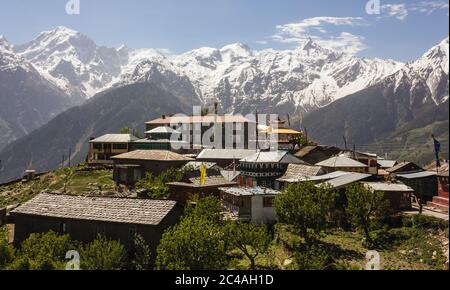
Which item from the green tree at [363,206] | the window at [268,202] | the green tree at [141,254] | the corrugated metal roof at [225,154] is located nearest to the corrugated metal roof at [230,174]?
the corrugated metal roof at [225,154]

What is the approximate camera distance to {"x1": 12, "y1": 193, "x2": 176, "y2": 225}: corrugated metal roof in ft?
142

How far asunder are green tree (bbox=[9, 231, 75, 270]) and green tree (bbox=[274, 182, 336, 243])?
954 inches

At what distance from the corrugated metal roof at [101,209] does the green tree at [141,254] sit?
72.9 inches

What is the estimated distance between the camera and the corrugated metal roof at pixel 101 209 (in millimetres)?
43375

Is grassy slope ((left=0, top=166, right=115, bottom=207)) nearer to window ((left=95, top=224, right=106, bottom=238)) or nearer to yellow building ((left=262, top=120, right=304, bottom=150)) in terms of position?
window ((left=95, top=224, right=106, bottom=238))

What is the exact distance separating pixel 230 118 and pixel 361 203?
362 ft

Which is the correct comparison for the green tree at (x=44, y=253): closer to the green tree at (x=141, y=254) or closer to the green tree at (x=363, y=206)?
the green tree at (x=141, y=254)

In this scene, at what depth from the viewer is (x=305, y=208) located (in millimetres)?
48781

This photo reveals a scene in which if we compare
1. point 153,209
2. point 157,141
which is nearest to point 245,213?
point 153,209

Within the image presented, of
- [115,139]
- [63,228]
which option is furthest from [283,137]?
[63,228]

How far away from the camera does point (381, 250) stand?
161 feet

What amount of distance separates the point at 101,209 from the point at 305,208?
22.9 metres

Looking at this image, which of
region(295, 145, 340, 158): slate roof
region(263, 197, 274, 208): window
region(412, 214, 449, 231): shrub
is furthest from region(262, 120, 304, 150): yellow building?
region(412, 214, 449, 231): shrub
